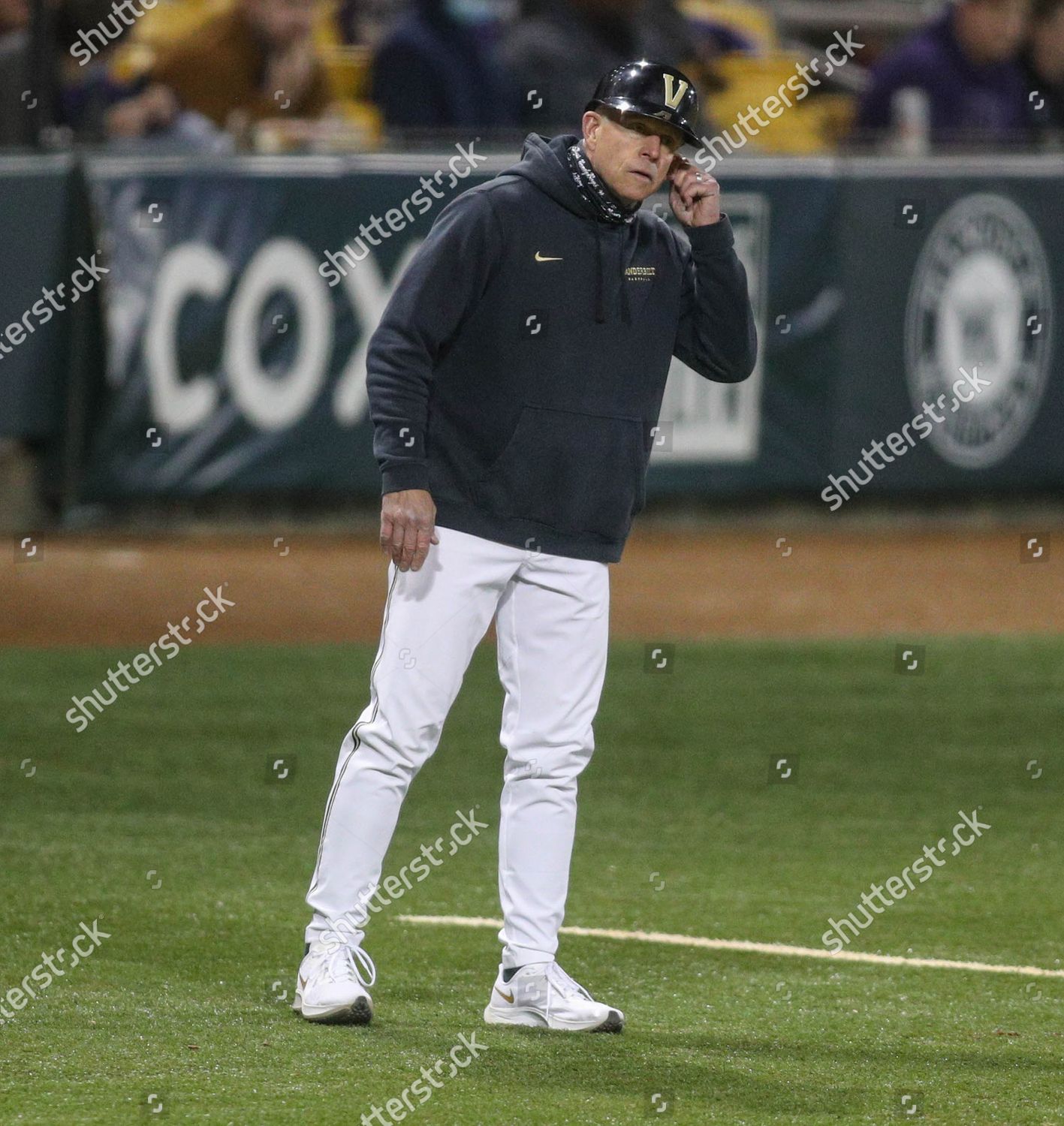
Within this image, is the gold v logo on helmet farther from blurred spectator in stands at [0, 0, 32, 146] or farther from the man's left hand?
blurred spectator in stands at [0, 0, 32, 146]

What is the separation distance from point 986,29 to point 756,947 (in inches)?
423

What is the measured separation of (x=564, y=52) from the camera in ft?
45.2

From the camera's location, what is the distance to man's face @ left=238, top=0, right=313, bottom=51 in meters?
13.3

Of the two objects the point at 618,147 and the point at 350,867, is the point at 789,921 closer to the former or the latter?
the point at 350,867

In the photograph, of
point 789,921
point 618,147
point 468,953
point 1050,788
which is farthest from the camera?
point 1050,788

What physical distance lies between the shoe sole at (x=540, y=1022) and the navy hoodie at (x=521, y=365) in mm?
1015

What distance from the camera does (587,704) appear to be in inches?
191

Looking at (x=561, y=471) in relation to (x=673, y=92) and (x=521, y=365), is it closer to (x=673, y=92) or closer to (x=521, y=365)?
(x=521, y=365)

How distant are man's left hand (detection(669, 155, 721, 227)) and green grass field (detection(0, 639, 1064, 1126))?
1816mm

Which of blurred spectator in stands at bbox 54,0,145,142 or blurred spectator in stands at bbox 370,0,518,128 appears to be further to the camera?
Result: blurred spectator in stands at bbox 370,0,518,128

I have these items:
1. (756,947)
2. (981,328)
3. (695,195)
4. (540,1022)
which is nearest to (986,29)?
(981,328)

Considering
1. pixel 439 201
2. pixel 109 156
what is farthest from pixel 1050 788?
pixel 109 156

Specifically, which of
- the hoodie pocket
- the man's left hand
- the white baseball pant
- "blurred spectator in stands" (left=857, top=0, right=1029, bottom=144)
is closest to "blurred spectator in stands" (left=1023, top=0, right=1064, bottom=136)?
"blurred spectator in stands" (left=857, top=0, right=1029, bottom=144)

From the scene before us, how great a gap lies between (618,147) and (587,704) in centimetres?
122
